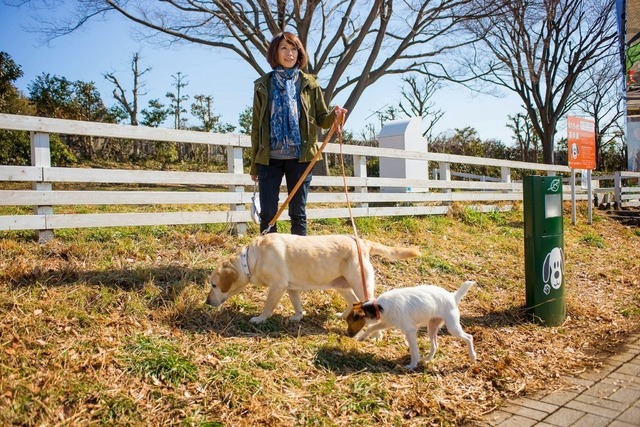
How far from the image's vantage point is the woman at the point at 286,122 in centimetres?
454

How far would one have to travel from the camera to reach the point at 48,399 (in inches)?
106

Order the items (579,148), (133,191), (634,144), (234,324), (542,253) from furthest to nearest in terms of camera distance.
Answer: (634,144) → (579,148) → (133,191) → (542,253) → (234,324)

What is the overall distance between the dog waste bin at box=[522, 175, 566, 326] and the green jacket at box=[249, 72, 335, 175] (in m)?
2.25

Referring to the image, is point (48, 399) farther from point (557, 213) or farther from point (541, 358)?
point (557, 213)

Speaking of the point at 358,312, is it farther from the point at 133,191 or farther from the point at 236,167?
the point at 133,191

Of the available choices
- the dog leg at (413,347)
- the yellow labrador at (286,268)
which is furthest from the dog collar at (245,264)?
the dog leg at (413,347)

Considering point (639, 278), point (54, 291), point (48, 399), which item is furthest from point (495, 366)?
point (639, 278)

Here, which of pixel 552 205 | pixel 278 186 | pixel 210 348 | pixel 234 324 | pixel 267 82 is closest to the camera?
pixel 210 348

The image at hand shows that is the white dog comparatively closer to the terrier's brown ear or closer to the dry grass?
the terrier's brown ear

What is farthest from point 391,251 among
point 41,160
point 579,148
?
point 579,148

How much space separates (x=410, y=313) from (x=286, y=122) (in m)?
2.05

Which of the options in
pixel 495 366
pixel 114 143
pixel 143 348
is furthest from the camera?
pixel 114 143

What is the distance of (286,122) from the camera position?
4.57 m

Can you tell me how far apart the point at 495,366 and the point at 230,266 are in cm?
229
